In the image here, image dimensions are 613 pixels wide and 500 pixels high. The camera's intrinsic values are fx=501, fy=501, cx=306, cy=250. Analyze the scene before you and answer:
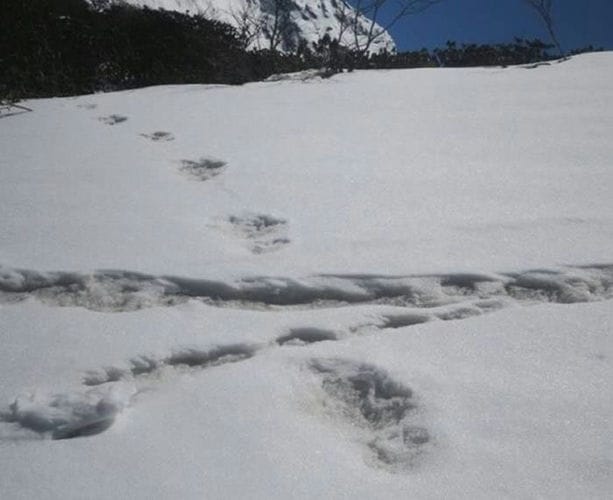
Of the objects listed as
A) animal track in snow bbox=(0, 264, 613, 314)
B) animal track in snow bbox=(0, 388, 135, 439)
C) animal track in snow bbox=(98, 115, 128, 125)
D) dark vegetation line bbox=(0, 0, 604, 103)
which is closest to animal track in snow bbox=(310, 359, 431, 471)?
animal track in snow bbox=(0, 264, 613, 314)

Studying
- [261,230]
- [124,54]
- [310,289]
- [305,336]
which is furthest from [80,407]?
[124,54]

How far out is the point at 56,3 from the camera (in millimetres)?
5559

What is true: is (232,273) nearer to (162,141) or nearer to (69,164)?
(69,164)

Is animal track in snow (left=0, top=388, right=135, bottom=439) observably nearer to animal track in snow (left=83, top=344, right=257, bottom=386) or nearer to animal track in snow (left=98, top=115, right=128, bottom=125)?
animal track in snow (left=83, top=344, right=257, bottom=386)

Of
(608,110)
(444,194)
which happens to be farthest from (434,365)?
(608,110)

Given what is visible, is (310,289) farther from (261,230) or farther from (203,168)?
(203,168)

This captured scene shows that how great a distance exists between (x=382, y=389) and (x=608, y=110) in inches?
102

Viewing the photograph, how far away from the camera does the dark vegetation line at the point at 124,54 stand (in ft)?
16.5

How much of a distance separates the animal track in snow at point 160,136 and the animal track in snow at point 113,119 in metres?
0.43

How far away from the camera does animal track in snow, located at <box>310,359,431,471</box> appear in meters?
0.84

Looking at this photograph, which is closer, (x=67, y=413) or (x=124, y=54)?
(x=67, y=413)

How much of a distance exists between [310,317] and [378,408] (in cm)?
33

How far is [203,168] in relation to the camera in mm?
2332

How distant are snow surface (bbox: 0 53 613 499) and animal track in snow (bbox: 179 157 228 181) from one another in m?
0.01
